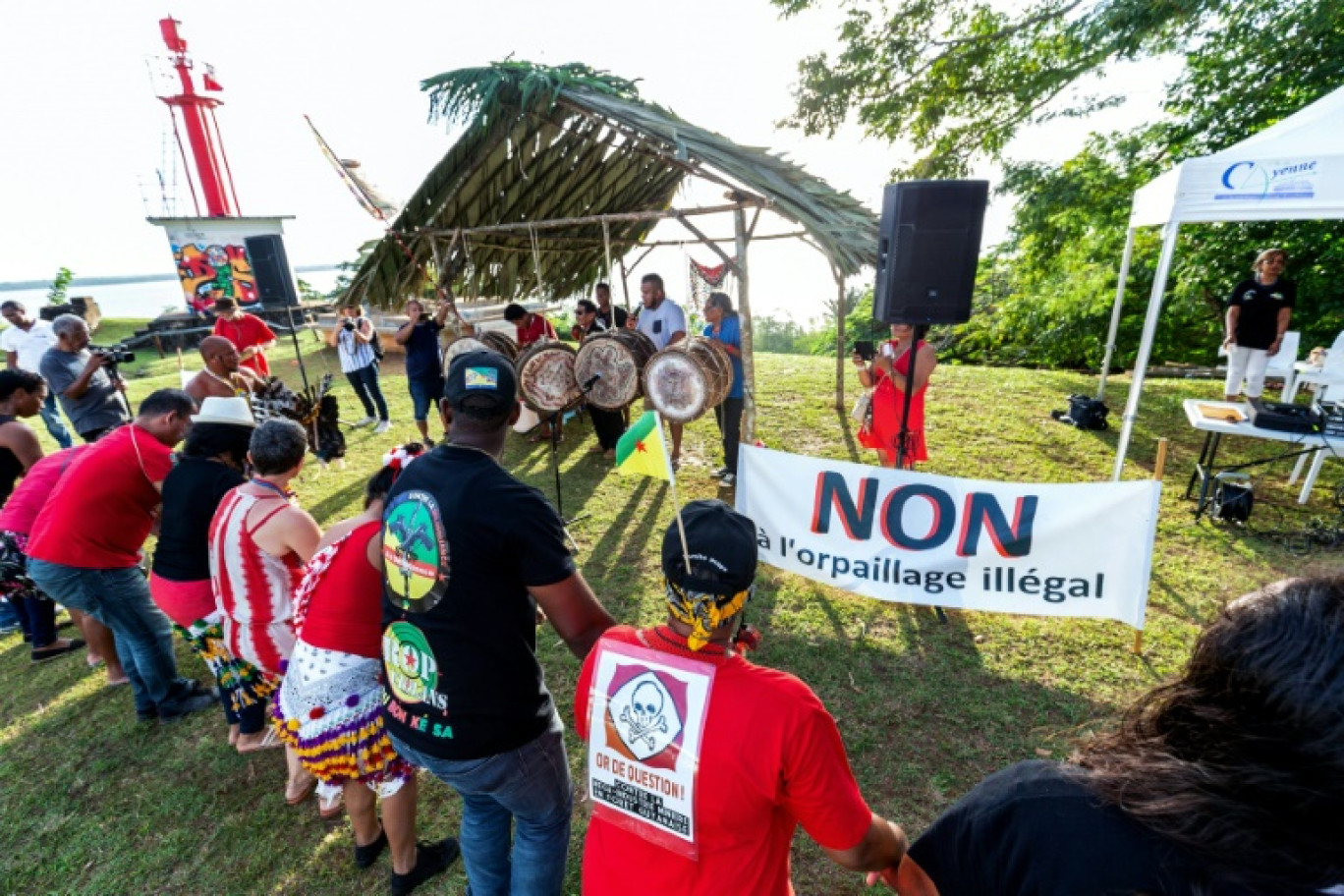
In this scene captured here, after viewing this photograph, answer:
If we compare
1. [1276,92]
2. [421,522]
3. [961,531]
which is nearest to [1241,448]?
[961,531]

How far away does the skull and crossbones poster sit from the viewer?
47.7 inches

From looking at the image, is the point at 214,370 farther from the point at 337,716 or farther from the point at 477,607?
the point at 477,607

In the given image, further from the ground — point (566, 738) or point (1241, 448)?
point (1241, 448)

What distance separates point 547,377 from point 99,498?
3845 millimetres

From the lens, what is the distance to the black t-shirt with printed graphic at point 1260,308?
6.27 m

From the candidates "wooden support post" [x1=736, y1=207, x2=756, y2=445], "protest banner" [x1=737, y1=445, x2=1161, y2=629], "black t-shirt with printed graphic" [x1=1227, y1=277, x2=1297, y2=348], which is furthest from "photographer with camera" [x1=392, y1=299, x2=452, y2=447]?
"black t-shirt with printed graphic" [x1=1227, y1=277, x2=1297, y2=348]

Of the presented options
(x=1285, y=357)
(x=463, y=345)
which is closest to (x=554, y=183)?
(x=463, y=345)

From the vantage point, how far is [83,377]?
16.2ft

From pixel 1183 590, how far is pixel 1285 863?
176 inches

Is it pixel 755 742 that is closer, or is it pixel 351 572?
pixel 755 742

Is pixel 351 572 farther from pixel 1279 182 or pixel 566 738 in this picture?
pixel 1279 182

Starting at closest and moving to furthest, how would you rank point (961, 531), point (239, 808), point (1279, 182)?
point (239, 808)
point (961, 531)
point (1279, 182)

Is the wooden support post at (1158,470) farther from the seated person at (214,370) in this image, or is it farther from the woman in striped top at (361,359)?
the woman in striped top at (361,359)

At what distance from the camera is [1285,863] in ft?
2.29
